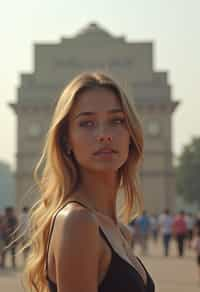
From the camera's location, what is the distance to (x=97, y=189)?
10.3 ft

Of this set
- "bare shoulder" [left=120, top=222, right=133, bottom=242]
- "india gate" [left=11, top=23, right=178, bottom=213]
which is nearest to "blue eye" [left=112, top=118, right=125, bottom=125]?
"bare shoulder" [left=120, top=222, right=133, bottom=242]

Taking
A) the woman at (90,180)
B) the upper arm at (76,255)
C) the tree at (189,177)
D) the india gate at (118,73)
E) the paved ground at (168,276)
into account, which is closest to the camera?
the upper arm at (76,255)

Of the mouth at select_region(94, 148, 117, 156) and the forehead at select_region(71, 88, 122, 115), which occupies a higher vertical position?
the forehead at select_region(71, 88, 122, 115)

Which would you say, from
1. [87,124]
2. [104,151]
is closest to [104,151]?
[104,151]

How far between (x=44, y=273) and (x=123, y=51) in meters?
71.0

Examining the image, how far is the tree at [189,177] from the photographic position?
10406 cm

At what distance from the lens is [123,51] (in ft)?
241

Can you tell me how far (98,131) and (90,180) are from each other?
0.18 metres

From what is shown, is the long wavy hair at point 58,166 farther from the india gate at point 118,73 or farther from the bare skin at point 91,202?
the india gate at point 118,73

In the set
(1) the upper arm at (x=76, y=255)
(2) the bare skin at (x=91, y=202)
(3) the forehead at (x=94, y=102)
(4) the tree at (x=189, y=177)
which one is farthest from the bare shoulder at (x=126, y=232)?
(4) the tree at (x=189, y=177)

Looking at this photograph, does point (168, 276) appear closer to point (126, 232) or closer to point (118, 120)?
point (126, 232)

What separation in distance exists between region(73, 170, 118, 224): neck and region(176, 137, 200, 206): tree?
330ft

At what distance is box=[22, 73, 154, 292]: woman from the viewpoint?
2855 mm

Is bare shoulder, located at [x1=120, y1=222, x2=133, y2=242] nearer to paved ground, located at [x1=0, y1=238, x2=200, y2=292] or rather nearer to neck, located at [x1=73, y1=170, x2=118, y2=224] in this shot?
neck, located at [x1=73, y1=170, x2=118, y2=224]
